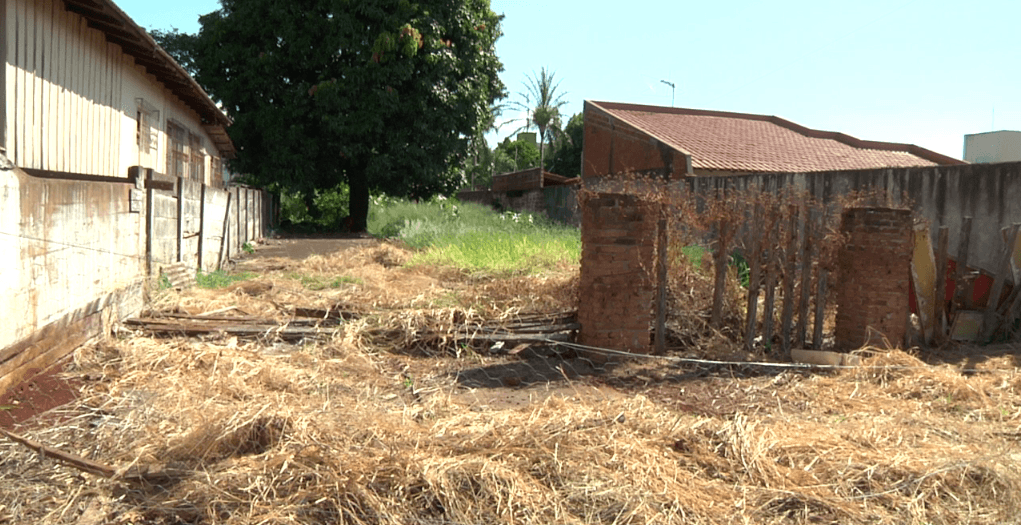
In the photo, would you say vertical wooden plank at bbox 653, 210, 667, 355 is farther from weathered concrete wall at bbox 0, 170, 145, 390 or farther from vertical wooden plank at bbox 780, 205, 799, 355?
weathered concrete wall at bbox 0, 170, 145, 390

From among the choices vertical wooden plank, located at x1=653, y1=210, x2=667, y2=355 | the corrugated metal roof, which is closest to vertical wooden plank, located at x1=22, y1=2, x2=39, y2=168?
the corrugated metal roof

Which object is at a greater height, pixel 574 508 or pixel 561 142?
pixel 561 142

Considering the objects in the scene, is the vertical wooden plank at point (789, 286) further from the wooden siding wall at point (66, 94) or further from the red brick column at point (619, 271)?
the wooden siding wall at point (66, 94)

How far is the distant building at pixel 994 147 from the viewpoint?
34406mm

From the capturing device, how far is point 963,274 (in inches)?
277

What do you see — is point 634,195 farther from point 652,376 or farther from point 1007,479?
point 1007,479

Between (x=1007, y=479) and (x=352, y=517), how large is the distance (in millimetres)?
2955

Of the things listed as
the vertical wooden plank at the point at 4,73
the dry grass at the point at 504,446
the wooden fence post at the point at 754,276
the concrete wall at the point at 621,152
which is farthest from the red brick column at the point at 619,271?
the concrete wall at the point at 621,152

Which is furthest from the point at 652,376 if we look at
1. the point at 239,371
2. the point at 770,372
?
the point at 239,371

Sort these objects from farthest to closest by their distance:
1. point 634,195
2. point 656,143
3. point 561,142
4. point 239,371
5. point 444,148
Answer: point 561,142 < point 444,148 < point 656,143 < point 634,195 < point 239,371

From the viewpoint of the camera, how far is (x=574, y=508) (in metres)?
3.12

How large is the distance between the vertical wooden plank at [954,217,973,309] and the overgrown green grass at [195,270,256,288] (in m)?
8.12

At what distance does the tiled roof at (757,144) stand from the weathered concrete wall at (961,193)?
27.4 feet

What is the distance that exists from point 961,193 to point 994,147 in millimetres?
31314
